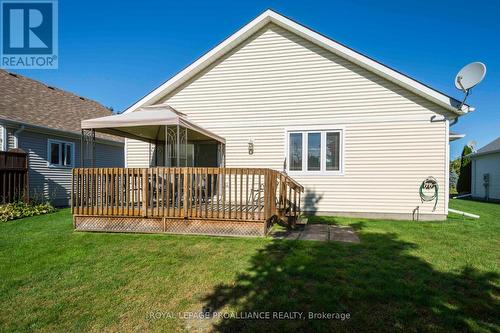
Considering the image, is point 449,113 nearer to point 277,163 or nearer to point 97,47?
point 277,163

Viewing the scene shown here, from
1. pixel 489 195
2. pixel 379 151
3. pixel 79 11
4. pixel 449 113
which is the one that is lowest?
pixel 489 195

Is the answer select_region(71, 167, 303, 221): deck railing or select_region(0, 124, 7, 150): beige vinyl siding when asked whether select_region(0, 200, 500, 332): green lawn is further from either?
select_region(0, 124, 7, 150): beige vinyl siding

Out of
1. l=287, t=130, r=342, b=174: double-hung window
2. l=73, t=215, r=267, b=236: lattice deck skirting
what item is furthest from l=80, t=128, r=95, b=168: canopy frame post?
l=287, t=130, r=342, b=174: double-hung window

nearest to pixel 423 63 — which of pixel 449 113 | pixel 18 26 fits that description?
pixel 449 113

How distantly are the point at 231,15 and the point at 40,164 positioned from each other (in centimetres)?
1122

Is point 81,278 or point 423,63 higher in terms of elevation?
point 423,63

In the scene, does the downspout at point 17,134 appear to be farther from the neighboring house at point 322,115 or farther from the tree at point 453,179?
the tree at point 453,179

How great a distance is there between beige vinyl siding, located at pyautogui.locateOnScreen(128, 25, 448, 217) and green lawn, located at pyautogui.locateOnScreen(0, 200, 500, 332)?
281 centimetres

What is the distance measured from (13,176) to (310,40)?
1169cm

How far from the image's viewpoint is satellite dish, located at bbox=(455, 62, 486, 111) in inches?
271

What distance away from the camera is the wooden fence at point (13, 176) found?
8898 mm

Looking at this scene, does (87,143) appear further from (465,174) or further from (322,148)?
(465,174)

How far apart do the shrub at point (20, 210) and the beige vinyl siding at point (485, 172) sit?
24090 millimetres

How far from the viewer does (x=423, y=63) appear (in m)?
13.8
